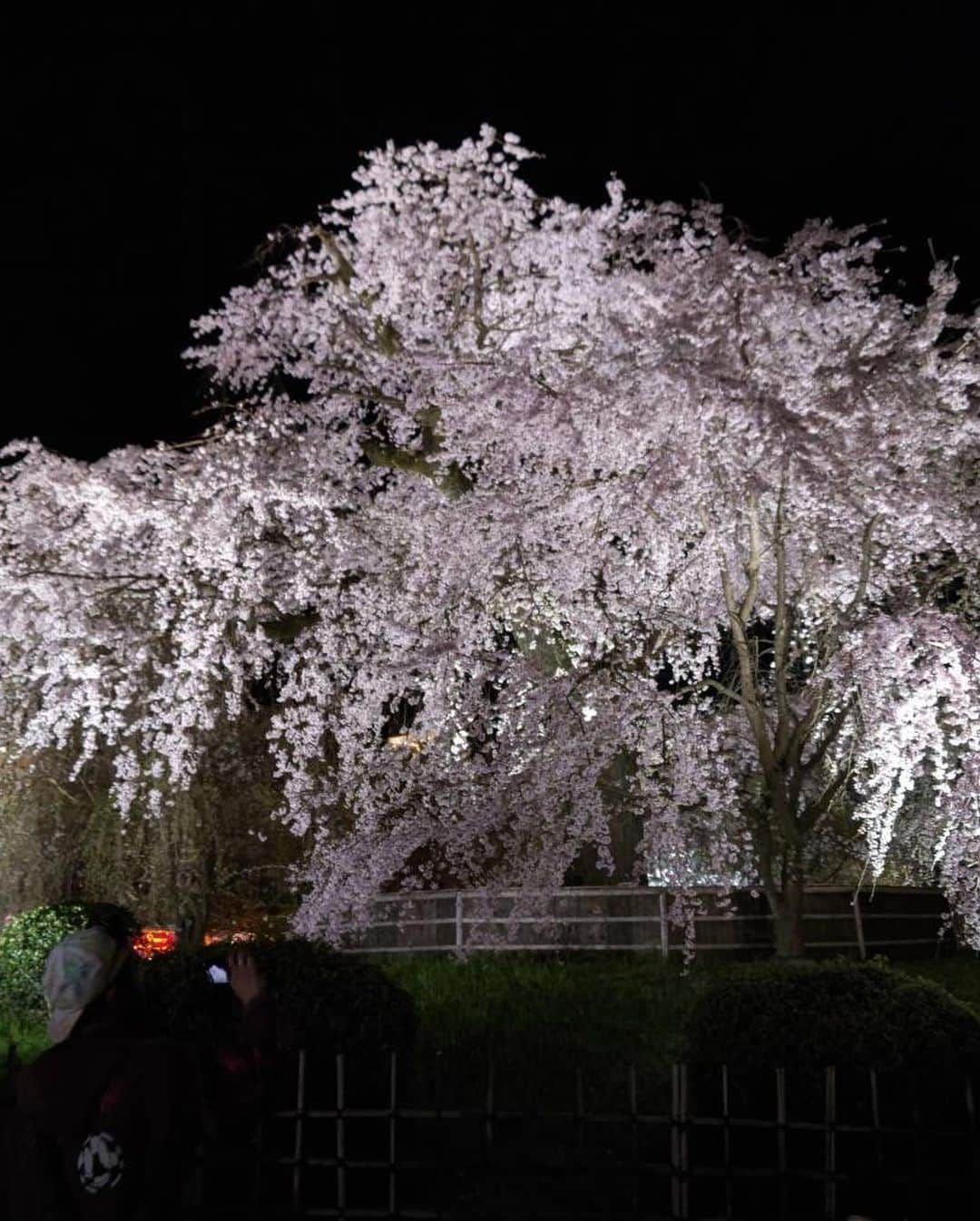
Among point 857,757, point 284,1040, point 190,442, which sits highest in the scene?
point 190,442

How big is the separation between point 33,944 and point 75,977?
10868 mm

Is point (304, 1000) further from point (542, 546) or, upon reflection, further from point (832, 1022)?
point (542, 546)

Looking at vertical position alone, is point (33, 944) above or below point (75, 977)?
below

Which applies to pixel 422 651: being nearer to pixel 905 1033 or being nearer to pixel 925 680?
pixel 925 680

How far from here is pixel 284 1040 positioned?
22.6 ft

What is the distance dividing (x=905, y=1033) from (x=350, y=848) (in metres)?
5.41

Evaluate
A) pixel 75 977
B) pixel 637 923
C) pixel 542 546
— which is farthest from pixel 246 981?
pixel 637 923

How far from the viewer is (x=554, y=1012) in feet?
39.3

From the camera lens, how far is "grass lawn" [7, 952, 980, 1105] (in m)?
10.1

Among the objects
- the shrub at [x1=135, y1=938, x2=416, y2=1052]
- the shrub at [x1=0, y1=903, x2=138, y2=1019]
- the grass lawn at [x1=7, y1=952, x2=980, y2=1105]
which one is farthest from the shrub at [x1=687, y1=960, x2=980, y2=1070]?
the shrub at [x1=0, y1=903, x2=138, y2=1019]

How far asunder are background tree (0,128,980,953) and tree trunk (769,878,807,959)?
35mm

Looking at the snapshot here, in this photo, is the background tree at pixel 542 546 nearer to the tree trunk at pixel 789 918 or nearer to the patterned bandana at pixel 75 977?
the tree trunk at pixel 789 918

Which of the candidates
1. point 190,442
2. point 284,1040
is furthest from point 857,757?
point 190,442

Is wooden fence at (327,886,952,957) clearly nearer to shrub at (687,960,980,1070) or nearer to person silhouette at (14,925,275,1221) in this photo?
shrub at (687,960,980,1070)
